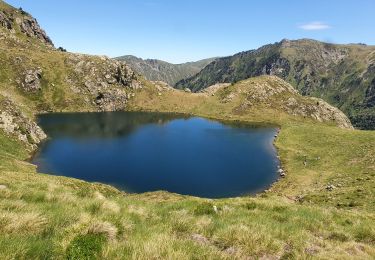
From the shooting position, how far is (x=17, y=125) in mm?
101188

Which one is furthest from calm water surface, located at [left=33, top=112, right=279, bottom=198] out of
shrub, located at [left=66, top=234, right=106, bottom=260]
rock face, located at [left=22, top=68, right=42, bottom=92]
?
shrub, located at [left=66, top=234, right=106, bottom=260]

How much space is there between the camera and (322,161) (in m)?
97.9

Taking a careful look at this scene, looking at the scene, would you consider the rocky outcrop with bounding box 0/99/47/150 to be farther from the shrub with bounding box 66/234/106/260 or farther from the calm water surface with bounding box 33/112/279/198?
the shrub with bounding box 66/234/106/260

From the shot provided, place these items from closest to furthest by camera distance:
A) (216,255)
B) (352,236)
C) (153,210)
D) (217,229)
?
(216,255) < (217,229) < (352,236) < (153,210)

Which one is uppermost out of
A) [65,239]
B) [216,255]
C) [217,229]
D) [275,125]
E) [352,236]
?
[65,239]

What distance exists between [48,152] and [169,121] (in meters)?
88.3

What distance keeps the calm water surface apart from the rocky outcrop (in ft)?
14.2

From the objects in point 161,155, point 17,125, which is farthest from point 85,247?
point 17,125

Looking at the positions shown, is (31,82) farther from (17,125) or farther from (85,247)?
(85,247)

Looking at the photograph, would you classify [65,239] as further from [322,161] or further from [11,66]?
[11,66]

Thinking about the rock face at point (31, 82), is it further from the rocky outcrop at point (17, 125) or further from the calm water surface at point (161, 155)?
the rocky outcrop at point (17, 125)

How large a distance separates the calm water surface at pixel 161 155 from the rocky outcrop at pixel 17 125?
434 cm

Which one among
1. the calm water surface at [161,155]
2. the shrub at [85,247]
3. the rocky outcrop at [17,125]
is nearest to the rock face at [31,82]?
the calm water surface at [161,155]

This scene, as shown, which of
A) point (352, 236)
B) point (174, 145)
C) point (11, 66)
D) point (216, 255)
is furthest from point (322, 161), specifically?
point (11, 66)
